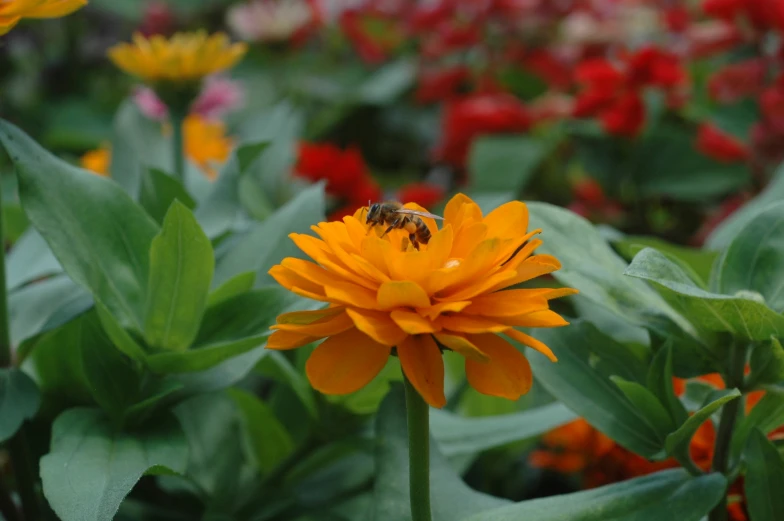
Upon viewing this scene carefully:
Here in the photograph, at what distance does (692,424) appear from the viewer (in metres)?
0.38

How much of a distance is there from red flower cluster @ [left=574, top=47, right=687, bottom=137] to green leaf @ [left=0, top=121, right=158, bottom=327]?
67cm

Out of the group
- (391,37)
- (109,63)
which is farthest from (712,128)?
(109,63)

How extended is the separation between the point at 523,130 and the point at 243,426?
697mm

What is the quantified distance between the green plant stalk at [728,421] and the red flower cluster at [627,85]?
620 mm

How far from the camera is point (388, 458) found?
0.45 m

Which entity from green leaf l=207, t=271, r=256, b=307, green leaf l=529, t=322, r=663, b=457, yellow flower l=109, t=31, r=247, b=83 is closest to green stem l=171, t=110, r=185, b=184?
yellow flower l=109, t=31, r=247, b=83

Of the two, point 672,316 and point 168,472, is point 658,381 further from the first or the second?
point 168,472

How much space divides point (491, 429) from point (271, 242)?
17cm

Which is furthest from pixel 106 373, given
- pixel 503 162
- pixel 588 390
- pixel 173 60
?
pixel 503 162

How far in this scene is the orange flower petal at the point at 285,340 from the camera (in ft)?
1.09

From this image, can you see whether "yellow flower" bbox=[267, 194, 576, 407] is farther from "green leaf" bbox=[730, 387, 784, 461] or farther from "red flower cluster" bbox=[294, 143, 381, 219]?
"red flower cluster" bbox=[294, 143, 381, 219]

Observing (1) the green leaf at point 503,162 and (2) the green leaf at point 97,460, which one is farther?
(1) the green leaf at point 503,162

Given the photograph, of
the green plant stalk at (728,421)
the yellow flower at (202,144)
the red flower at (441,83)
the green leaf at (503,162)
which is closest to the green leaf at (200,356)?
the green plant stalk at (728,421)

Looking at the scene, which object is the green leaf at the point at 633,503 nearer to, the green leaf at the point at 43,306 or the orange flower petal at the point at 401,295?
the orange flower petal at the point at 401,295
